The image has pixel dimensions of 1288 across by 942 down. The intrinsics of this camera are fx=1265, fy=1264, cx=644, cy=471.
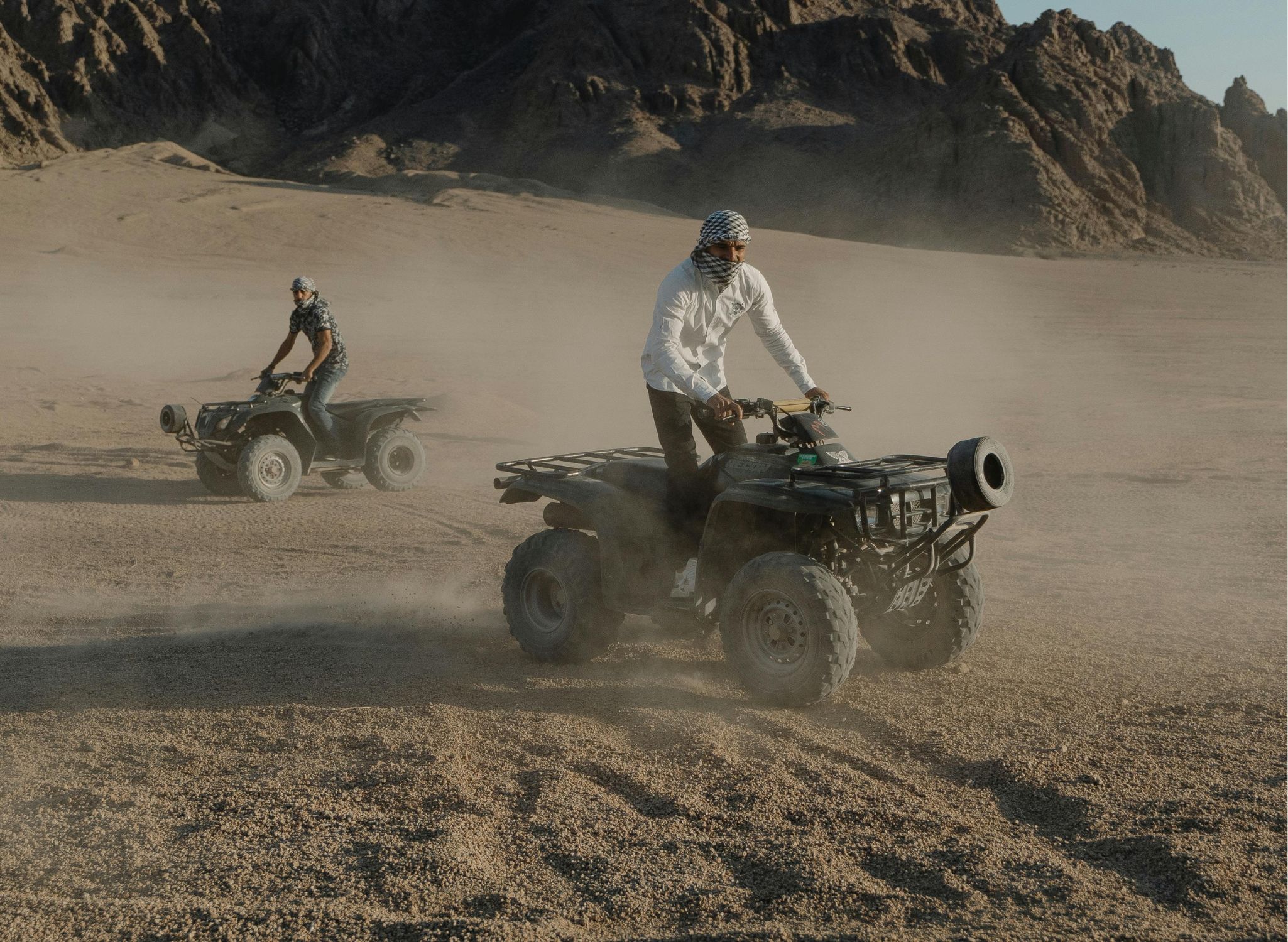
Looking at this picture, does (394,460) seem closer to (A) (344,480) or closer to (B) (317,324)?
(A) (344,480)

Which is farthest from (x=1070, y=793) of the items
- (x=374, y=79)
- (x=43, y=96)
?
(x=374, y=79)

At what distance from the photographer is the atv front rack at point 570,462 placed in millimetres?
6695

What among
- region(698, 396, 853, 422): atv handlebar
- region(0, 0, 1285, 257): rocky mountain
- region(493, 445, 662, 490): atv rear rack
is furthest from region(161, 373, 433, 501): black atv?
region(0, 0, 1285, 257): rocky mountain

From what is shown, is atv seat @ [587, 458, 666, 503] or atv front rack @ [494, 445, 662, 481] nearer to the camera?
atv seat @ [587, 458, 666, 503]

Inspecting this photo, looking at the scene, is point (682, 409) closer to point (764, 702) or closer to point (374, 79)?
point (764, 702)

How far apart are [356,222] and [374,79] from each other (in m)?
47.2

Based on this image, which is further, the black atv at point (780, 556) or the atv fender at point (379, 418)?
the atv fender at point (379, 418)

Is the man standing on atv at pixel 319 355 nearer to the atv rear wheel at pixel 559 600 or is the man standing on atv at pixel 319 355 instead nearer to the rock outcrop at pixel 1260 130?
the atv rear wheel at pixel 559 600

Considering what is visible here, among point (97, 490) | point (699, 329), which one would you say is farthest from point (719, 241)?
point (97, 490)

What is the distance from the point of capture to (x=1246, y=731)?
5.41 metres

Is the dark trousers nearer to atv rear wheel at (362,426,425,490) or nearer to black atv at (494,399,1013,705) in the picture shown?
black atv at (494,399,1013,705)

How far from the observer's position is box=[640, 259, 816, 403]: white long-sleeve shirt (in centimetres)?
587

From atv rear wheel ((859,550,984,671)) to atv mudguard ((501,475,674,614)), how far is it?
106 cm

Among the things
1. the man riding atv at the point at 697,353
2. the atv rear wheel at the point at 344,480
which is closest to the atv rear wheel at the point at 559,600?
the man riding atv at the point at 697,353
